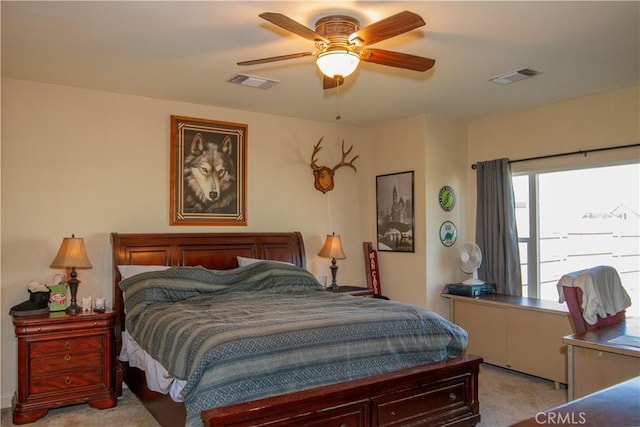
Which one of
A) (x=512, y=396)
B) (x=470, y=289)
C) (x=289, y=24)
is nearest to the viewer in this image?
(x=289, y=24)

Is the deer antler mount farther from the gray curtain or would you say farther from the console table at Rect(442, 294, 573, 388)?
the console table at Rect(442, 294, 573, 388)

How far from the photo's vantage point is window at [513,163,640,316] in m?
4.20

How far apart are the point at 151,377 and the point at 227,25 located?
2.28 meters

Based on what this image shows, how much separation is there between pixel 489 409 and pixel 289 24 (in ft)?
10.1

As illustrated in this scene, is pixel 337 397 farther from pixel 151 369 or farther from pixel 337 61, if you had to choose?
pixel 337 61

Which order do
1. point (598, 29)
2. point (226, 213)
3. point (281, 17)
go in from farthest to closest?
1. point (226, 213)
2. point (598, 29)
3. point (281, 17)

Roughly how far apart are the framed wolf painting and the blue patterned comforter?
0.90 metres

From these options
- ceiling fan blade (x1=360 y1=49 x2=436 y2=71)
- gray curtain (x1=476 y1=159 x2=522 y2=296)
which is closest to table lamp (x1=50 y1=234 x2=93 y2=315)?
Answer: ceiling fan blade (x1=360 y1=49 x2=436 y2=71)

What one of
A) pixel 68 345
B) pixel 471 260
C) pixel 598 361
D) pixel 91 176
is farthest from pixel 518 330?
pixel 91 176

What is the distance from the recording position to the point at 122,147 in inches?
169


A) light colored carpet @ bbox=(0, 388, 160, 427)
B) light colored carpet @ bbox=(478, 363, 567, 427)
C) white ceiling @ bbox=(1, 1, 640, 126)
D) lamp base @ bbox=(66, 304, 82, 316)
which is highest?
white ceiling @ bbox=(1, 1, 640, 126)

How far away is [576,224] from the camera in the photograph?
461 centimetres

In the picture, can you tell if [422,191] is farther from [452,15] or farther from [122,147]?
[122,147]

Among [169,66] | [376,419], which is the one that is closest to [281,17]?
[169,66]
